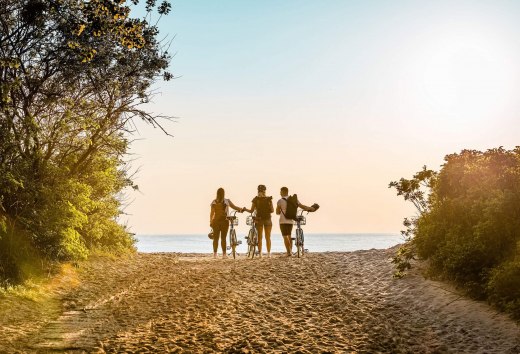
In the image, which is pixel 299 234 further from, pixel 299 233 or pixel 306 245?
pixel 306 245

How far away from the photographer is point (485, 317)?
28.3ft

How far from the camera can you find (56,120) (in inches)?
571

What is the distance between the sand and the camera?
746 cm

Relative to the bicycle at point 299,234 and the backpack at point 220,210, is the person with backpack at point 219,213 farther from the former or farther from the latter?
the bicycle at point 299,234

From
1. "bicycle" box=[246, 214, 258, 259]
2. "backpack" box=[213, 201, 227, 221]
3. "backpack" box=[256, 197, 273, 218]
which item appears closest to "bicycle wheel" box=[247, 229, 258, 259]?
"bicycle" box=[246, 214, 258, 259]

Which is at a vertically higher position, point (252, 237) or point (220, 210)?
point (220, 210)

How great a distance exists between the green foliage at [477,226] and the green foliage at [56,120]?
792 cm

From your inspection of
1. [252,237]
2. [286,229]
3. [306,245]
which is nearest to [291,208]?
[286,229]

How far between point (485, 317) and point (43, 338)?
6.95 meters

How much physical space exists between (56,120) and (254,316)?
8.67m

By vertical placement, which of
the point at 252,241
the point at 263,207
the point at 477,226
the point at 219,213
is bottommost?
the point at 252,241

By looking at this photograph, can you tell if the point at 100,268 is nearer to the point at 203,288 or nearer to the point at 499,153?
the point at 203,288

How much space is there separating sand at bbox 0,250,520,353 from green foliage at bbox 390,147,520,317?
1.68 ft

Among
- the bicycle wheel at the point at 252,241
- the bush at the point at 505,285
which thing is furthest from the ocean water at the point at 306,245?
the bush at the point at 505,285
